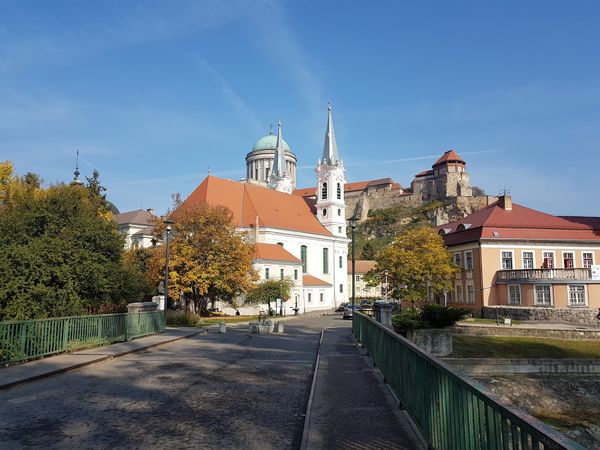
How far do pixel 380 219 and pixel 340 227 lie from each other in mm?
58253

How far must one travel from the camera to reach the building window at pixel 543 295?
36812 millimetres

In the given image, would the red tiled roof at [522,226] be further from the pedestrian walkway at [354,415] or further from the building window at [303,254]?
the pedestrian walkway at [354,415]

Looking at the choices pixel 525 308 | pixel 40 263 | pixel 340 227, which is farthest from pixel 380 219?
pixel 40 263

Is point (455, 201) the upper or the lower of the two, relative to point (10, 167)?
upper

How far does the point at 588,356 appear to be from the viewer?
23578 mm

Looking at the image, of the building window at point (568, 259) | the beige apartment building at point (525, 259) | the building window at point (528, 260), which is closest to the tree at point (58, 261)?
the beige apartment building at point (525, 259)

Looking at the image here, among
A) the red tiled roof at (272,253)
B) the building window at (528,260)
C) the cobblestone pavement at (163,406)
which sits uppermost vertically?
the red tiled roof at (272,253)

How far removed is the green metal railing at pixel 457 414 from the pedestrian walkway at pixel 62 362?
868 cm

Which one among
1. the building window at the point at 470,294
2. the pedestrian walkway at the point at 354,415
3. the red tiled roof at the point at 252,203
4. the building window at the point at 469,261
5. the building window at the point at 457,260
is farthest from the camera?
the red tiled roof at the point at 252,203

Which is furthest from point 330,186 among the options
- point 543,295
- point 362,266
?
point 543,295

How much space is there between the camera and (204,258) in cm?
4356

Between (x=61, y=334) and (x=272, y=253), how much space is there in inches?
1647

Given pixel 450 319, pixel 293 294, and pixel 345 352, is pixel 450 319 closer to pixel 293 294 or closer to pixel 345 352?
pixel 345 352

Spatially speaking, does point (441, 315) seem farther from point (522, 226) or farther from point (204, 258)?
point (204, 258)
